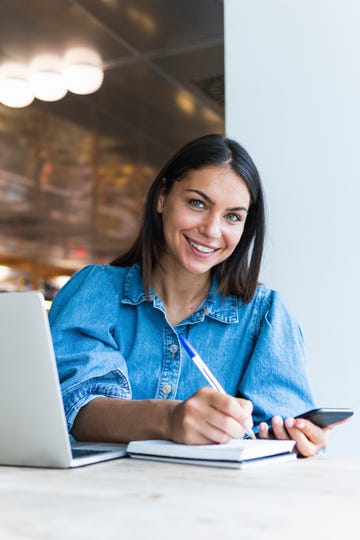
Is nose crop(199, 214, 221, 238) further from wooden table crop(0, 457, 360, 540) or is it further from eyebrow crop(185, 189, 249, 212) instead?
wooden table crop(0, 457, 360, 540)

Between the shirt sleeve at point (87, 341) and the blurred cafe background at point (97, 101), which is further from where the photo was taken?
the blurred cafe background at point (97, 101)

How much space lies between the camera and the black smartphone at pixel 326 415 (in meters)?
0.99

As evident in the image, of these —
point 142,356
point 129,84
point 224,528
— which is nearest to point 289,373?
point 142,356

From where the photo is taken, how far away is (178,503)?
0.61 m

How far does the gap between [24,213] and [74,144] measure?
1514 millimetres

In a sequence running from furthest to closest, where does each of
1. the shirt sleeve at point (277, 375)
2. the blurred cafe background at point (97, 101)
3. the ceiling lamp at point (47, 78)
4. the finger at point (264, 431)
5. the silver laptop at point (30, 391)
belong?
the ceiling lamp at point (47, 78) < the blurred cafe background at point (97, 101) < the shirt sleeve at point (277, 375) < the finger at point (264, 431) < the silver laptop at point (30, 391)

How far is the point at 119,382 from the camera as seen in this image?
1.23 m

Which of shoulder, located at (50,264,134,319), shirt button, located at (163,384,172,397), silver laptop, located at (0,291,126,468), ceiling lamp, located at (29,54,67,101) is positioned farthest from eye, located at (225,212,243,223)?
ceiling lamp, located at (29,54,67,101)

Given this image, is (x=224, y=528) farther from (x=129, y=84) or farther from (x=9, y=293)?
(x=129, y=84)

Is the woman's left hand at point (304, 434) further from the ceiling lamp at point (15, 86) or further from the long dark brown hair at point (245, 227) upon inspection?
the ceiling lamp at point (15, 86)

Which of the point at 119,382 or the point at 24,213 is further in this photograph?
the point at 24,213

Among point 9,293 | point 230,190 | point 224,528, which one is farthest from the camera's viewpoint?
point 230,190

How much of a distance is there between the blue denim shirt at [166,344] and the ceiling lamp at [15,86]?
2.79 meters

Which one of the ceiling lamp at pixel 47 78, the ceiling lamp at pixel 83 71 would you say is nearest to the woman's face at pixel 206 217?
the ceiling lamp at pixel 83 71
